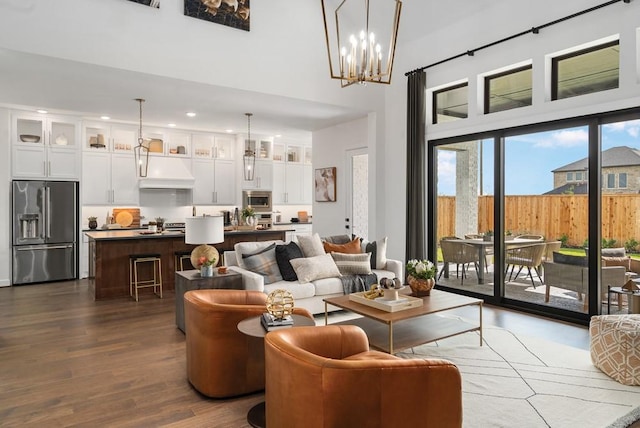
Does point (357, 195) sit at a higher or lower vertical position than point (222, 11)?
lower

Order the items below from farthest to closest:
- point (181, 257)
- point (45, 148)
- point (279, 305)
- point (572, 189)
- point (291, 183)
→ 1. point (291, 183)
2. point (45, 148)
3. point (181, 257)
4. point (572, 189)
5. point (279, 305)

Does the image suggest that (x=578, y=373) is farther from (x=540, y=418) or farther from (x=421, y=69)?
(x=421, y=69)

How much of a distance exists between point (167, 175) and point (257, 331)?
680 centimetres

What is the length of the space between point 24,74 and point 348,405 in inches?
214

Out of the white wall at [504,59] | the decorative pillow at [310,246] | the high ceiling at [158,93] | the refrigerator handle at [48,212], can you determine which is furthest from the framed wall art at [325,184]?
the refrigerator handle at [48,212]

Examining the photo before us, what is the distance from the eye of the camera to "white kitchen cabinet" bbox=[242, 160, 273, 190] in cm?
976

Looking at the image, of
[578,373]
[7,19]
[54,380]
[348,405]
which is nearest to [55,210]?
[7,19]

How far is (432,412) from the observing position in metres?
1.96

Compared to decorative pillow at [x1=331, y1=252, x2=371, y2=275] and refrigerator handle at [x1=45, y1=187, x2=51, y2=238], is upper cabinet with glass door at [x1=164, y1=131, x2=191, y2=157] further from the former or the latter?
decorative pillow at [x1=331, y1=252, x2=371, y2=275]

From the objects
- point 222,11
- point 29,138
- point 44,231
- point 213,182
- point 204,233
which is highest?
point 222,11

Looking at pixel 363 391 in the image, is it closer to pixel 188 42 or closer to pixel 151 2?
pixel 188 42

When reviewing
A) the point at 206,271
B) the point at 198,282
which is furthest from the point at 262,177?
the point at 198,282

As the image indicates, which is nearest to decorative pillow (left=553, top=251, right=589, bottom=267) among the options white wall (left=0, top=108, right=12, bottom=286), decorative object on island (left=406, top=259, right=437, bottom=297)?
decorative object on island (left=406, top=259, right=437, bottom=297)

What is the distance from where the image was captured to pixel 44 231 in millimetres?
7203
